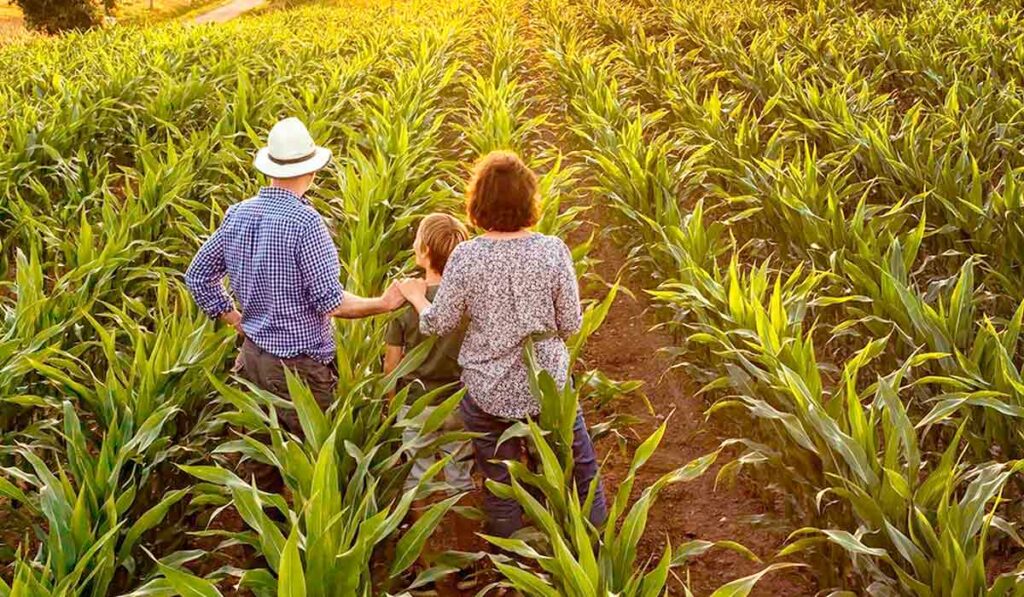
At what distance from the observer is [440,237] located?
297 cm

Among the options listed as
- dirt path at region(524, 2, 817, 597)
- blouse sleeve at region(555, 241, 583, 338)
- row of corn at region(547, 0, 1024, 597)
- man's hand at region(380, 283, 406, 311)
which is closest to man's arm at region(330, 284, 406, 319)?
man's hand at region(380, 283, 406, 311)

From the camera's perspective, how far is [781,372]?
9.43ft

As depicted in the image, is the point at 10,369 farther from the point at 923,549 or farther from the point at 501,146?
the point at 501,146

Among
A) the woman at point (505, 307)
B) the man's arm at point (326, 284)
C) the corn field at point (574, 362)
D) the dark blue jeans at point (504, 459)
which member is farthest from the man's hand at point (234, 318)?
the dark blue jeans at point (504, 459)

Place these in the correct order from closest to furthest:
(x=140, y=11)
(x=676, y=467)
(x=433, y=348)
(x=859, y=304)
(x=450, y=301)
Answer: (x=450, y=301) < (x=433, y=348) < (x=676, y=467) < (x=859, y=304) < (x=140, y=11)

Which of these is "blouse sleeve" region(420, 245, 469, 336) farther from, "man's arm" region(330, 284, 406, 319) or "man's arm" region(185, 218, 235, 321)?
"man's arm" region(185, 218, 235, 321)

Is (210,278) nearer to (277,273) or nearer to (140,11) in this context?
(277,273)

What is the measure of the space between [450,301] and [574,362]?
0.83m

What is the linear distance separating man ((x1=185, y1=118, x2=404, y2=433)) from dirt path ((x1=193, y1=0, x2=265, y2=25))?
3931 cm

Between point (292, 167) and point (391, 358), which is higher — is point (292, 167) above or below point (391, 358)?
above

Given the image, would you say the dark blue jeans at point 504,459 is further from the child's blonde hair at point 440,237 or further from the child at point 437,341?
the child's blonde hair at point 440,237

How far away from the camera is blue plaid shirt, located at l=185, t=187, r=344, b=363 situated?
114 inches

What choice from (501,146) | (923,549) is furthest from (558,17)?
(923,549)

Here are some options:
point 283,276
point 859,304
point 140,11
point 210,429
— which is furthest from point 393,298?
point 140,11
